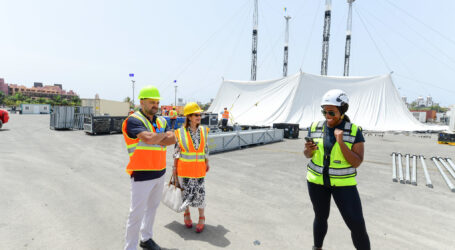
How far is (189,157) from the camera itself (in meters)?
3.30

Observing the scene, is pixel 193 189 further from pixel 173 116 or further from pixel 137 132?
pixel 173 116

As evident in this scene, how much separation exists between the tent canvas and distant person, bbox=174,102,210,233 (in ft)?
71.0

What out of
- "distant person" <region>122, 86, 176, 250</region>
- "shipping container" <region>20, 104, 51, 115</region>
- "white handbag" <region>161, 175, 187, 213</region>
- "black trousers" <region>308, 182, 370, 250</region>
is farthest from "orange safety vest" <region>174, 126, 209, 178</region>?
"shipping container" <region>20, 104, 51, 115</region>

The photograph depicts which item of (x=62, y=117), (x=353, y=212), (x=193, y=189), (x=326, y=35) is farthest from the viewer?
(x=326, y=35)

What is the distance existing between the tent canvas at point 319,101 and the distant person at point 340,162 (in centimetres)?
2248

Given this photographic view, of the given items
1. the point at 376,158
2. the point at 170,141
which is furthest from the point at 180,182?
the point at 376,158

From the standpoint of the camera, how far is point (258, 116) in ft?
86.7

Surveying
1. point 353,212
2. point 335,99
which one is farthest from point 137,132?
point 353,212

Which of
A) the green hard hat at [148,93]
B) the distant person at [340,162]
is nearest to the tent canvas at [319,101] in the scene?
the green hard hat at [148,93]

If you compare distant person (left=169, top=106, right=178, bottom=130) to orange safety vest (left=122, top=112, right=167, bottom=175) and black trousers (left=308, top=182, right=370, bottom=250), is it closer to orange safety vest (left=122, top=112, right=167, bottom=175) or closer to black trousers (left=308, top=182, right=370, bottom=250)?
orange safety vest (left=122, top=112, right=167, bottom=175)

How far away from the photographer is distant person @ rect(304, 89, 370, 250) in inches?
88.0

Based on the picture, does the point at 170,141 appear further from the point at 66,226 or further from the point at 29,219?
the point at 29,219

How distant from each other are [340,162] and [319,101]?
82.1ft

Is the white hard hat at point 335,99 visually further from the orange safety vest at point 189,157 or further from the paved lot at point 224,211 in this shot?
the paved lot at point 224,211
